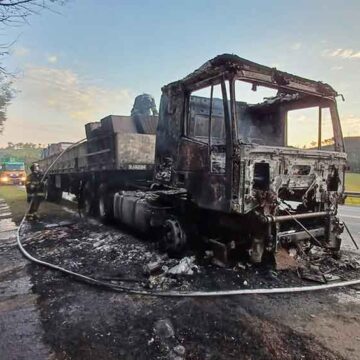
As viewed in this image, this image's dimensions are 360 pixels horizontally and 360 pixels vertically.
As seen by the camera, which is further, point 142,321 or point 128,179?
point 128,179

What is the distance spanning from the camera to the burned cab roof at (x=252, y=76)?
430cm

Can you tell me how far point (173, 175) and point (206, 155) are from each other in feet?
3.07

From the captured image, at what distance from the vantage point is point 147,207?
6.16 metres

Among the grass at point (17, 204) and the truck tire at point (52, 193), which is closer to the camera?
the grass at point (17, 204)

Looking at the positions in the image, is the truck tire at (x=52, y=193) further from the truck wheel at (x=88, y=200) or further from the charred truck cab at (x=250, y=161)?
the charred truck cab at (x=250, y=161)

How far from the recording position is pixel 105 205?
8836 millimetres

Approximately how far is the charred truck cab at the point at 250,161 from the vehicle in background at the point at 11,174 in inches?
1241

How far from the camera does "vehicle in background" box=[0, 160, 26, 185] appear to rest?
3272 centimetres

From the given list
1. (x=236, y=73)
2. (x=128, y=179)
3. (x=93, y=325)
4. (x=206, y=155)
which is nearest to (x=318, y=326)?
(x=93, y=325)

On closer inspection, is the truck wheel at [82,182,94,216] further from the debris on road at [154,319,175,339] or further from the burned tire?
the debris on road at [154,319,175,339]

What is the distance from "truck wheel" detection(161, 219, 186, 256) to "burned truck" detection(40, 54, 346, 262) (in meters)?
0.02

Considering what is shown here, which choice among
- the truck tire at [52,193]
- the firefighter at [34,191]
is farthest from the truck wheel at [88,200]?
the truck tire at [52,193]

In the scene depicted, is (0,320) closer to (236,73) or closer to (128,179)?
(236,73)

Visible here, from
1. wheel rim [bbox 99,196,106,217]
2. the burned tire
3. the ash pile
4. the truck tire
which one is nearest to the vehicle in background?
the truck tire
